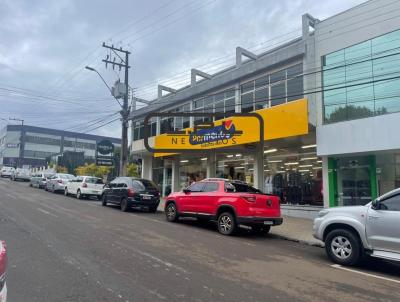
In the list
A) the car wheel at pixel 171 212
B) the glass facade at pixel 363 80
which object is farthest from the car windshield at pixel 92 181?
the glass facade at pixel 363 80

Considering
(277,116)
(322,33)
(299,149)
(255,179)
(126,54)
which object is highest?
(126,54)

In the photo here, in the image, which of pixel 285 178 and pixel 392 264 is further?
pixel 285 178

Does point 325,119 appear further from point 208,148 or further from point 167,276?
point 167,276

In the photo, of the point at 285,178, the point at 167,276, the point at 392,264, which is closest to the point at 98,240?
the point at 167,276

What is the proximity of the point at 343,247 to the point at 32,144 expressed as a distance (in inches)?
3721

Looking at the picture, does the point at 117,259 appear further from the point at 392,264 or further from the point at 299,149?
the point at 299,149

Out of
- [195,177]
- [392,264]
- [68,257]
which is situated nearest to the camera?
[68,257]

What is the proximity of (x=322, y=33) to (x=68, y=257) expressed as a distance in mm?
14461

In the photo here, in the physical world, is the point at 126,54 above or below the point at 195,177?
above

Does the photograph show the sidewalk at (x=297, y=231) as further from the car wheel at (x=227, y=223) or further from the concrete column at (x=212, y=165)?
the concrete column at (x=212, y=165)

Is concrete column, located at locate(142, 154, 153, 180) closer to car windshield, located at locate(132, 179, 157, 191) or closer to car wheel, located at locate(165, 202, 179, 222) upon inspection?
car windshield, located at locate(132, 179, 157, 191)

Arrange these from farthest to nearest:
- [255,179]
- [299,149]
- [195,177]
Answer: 1. [195,177]
2. [255,179]
3. [299,149]

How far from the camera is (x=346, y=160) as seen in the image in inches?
627

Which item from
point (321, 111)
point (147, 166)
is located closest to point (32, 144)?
point (147, 166)
